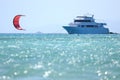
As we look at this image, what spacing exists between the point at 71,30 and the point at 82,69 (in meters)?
128

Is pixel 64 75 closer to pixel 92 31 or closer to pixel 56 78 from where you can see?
pixel 56 78

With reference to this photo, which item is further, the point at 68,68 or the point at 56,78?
the point at 68,68

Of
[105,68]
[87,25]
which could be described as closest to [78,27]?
[87,25]

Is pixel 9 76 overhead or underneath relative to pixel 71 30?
overhead

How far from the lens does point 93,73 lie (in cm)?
2633

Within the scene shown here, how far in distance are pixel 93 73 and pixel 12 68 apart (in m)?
5.97

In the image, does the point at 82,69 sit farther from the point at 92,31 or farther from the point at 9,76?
the point at 92,31

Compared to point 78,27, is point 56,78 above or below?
above

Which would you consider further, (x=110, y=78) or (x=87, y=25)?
(x=87, y=25)

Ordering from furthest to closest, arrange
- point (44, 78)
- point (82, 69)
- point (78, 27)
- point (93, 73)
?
1. point (78, 27)
2. point (82, 69)
3. point (93, 73)
4. point (44, 78)

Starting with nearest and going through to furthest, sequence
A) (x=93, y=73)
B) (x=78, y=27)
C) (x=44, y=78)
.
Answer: (x=44, y=78), (x=93, y=73), (x=78, y=27)

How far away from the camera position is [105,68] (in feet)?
96.6

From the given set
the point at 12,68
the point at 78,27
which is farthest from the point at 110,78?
the point at 78,27

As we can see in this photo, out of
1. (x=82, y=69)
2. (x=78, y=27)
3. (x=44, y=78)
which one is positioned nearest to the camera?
(x=44, y=78)
